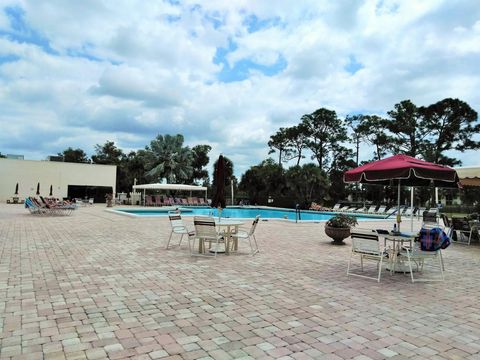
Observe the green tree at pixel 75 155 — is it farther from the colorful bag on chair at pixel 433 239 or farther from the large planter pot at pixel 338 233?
the colorful bag on chair at pixel 433 239

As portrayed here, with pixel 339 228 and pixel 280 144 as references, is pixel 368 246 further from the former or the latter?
pixel 280 144

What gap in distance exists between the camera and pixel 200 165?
1703 inches

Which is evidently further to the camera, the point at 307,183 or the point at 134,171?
the point at 134,171

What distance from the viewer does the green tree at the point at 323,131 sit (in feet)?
124

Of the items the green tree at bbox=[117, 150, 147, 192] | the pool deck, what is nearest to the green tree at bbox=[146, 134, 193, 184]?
the green tree at bbox=[117, 150, 147, 192]

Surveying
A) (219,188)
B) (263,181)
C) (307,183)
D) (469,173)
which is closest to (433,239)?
(219,188)

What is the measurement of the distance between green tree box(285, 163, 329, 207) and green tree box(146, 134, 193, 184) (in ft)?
43.1

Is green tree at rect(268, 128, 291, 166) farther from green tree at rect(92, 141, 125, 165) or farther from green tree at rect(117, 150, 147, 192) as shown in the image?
green tree at rect(92, 141, 125, 165)

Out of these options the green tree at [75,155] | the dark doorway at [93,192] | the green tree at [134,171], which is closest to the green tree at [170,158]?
the green tree at [134,171]

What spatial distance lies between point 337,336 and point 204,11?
9.68 metres

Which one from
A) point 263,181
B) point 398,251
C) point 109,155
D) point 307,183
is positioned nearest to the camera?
point 398,251

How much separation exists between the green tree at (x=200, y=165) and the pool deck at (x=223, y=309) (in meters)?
36.0

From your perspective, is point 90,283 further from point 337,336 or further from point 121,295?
point 337,336

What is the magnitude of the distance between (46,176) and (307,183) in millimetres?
23096
